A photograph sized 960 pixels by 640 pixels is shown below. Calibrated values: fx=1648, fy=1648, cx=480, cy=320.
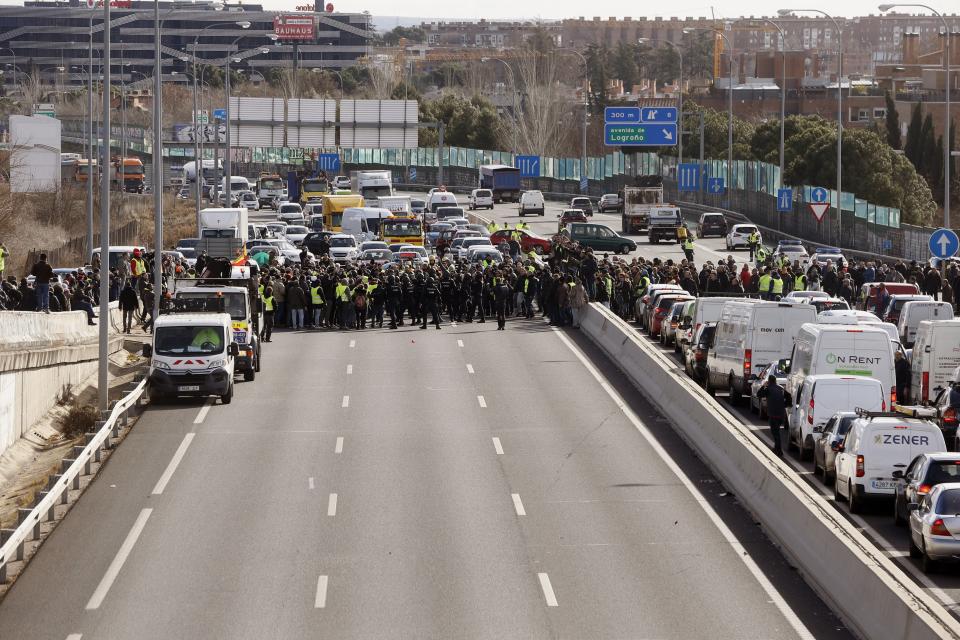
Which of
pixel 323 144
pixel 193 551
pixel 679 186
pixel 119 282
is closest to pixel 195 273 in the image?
pixel 119 282

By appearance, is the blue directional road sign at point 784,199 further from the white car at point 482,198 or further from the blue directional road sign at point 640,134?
the white car at point 482,198

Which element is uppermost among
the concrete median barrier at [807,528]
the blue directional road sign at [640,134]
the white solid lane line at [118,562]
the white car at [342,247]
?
the blue directional road sign at [640,134]

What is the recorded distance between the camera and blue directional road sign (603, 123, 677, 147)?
9600 cm

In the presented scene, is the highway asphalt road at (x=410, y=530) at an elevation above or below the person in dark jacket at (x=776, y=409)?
below

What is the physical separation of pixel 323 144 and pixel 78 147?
60.6m

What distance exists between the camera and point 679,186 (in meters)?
98.8

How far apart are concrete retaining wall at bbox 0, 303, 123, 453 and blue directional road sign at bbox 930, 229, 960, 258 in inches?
840

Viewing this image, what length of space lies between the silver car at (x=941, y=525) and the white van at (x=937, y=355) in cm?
1024

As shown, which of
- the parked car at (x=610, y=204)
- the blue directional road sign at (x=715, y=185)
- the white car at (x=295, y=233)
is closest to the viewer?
the white car at (x=295, y=233)

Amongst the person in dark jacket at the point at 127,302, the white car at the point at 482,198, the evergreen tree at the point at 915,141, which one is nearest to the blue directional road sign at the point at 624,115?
the white car at the point at 482,198

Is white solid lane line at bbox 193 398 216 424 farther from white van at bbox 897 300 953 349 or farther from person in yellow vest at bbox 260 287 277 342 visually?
white van at bbox 897 300 953 349

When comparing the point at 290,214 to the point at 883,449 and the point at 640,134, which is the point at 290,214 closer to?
the point at 640,134

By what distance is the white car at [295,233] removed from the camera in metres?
75.2

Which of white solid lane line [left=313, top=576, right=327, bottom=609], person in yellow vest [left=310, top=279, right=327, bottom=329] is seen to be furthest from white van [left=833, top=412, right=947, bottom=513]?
person in yellow vest [left=310, top=279, right=327, bottom=329]
